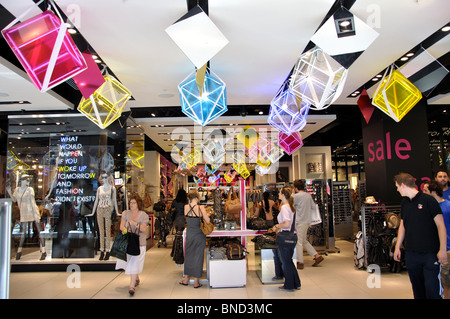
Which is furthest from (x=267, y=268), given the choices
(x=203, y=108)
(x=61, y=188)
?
(x=61, y=188)

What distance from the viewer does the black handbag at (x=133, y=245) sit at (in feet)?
16.5

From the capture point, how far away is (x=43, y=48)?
2.88 meters

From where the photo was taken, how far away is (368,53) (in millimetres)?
5324

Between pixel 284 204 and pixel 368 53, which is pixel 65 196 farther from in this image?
pixel 368 53

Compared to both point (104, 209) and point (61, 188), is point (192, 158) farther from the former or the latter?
point (61, 188)

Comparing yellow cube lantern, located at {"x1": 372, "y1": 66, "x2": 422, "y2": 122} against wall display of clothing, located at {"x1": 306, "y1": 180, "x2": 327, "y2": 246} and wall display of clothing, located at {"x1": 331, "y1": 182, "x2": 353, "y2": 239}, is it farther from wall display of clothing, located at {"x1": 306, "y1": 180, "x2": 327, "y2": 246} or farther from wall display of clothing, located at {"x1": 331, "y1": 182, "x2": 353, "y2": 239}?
wall display of clothing, located at {"x1": 331, "y1": 182, "x2": 353, "y2": 239}

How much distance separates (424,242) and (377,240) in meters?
3.15

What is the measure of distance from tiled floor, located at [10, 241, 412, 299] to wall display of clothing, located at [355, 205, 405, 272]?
0.21 m

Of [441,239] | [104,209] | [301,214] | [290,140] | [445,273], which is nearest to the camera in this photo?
[441,239]

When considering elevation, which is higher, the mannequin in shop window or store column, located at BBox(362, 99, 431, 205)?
store column, located at BBox(362, 99, 431, 205)

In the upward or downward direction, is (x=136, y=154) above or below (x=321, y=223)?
above

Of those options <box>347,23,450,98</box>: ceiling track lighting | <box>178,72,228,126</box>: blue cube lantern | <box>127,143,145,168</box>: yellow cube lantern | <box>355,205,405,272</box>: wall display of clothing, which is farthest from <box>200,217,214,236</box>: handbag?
<box>347,23,450,98</box>: ceiling track lighting

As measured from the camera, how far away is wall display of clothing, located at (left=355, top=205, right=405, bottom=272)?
6207mm

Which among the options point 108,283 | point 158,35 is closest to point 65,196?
point 108,283
